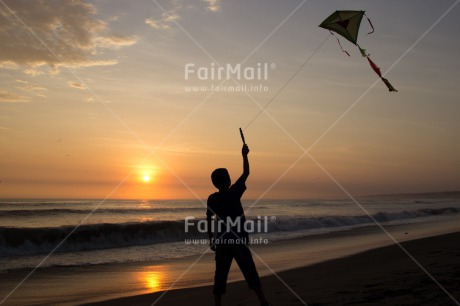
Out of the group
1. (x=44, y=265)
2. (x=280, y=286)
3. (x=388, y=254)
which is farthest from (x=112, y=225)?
(x=280, y=286)

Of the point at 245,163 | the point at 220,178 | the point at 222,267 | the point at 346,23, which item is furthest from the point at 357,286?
the point at 346,23

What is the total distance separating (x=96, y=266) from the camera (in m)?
12.3

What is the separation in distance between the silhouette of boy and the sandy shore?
1.23m

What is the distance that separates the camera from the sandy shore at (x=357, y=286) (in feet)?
19.9

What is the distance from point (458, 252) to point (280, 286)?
450 centimetres

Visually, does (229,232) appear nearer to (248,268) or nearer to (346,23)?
(248,268)

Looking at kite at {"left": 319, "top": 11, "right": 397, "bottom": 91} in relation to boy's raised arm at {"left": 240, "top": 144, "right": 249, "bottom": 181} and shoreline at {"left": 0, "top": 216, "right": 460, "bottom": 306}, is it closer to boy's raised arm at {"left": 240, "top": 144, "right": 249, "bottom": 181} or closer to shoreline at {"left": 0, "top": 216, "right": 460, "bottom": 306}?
boy's raised arm at {"left": 240, "top": 144, "right": 249, "bottom": 181}

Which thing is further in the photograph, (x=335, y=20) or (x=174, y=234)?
(x=174, y=234)

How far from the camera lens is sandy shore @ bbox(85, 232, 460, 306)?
6070mm

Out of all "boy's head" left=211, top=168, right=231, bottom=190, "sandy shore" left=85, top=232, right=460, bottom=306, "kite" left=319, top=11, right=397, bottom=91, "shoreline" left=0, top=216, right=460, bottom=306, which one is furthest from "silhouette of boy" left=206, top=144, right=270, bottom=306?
"kite" left=319, top=11, right=397, bottom=91

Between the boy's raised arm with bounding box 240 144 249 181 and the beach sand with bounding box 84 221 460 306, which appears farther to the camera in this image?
the beach sand with bounding box 84 221 460 306

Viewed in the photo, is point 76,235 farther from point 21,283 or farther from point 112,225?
point 21,283

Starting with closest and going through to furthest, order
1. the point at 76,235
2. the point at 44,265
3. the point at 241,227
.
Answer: the point at 241,227, the point at 44,265, the point at 76,235

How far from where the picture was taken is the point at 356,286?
23.6 feet
